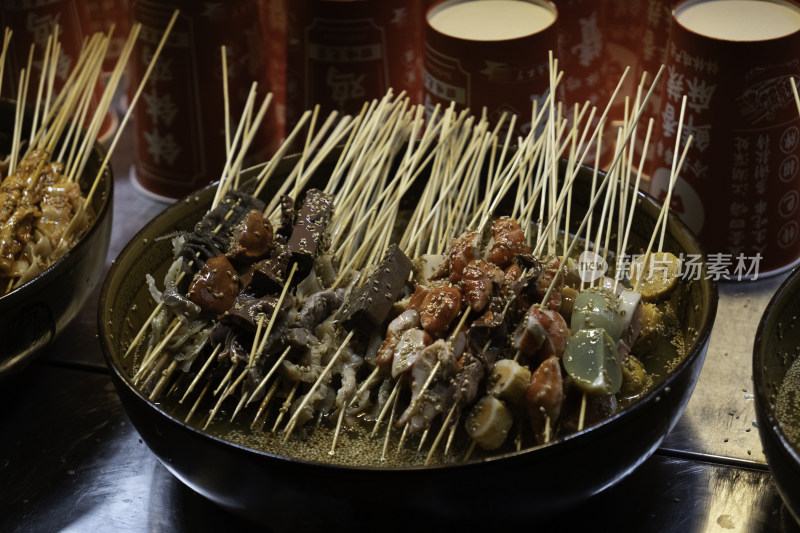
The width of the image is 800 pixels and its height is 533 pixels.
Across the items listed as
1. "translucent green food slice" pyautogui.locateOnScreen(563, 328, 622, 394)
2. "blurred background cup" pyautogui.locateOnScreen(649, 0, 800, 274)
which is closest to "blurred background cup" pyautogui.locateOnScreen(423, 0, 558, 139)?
"blurred background cup" pyautogui.locateOnScreen(649, 0, 800, 274)

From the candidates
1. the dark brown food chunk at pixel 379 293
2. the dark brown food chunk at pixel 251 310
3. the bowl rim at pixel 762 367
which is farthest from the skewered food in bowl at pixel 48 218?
the bowl rim at pixel 762 367

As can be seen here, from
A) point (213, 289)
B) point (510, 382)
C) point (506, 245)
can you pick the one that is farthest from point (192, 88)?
point (510, 382)

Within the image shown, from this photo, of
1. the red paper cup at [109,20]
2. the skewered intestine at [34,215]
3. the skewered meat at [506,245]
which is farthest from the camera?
the red paper cup at [109,20]

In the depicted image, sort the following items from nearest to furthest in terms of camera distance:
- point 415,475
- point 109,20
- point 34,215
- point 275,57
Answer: point 415,475, point 34,215, point 275,57, point 109,20

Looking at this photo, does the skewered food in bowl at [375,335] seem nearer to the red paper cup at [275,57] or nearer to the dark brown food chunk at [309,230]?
the dark brown food chunk at [309,230]

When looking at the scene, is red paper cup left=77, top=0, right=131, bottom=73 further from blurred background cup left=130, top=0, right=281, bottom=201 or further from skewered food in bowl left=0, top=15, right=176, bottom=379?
skewered food in bowl left=0, top=15, right=176, bottom=379

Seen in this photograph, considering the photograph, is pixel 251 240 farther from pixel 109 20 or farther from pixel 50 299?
pixel 109 20
